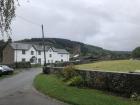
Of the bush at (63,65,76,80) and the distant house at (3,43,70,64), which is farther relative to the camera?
the distant house at (3,43,70,64)

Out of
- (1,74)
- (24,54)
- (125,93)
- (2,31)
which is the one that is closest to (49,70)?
(1,74)

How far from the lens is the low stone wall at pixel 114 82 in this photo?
18453mm

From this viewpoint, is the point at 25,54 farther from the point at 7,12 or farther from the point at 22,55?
the point at 7,12

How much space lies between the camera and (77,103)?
16.9m

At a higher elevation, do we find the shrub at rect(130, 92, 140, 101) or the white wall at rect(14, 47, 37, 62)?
the white wall at rect(14, 47, 37, 62)

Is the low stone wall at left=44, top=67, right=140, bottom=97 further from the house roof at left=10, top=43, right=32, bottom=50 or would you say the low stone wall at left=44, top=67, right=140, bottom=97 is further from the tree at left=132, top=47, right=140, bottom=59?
the tree at left=132, top=47, right=140, bottom=59

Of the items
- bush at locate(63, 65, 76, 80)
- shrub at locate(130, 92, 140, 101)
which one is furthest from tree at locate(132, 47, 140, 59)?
shrub at locate(130, 92, 140, 101)

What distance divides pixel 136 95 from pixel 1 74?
34130 millimetres

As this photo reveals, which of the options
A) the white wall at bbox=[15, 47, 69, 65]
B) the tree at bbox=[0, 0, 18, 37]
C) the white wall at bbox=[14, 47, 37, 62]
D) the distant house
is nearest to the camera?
the tree at bbox=[0, 0, 18, 37]

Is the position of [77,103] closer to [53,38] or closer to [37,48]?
[37,48]

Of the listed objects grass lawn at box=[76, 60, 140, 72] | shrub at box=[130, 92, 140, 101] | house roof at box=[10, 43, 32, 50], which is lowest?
shrub at box=[130, 92, 140, 101]

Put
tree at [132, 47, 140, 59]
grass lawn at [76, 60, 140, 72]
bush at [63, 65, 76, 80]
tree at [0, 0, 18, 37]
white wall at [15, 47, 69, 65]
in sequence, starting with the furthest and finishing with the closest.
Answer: white wall at [15, 47, 69, 65], tree at [132, 47, 140, 59], grass lawn at [76, 60, 140, 72], bush at [63, 65, 76, 80], tree at [0, 0, 18, 37]

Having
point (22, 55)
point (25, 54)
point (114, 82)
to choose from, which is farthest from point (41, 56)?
point (114, 82)

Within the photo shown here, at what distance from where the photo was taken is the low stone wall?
18453 millimetres
